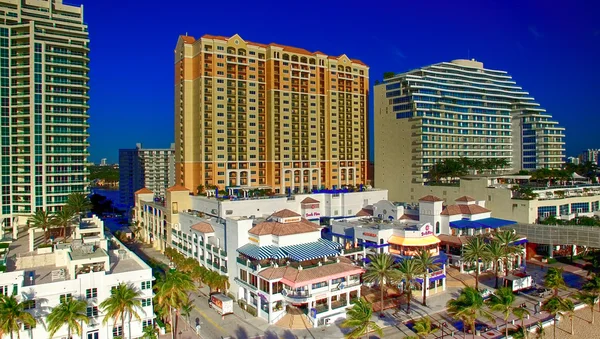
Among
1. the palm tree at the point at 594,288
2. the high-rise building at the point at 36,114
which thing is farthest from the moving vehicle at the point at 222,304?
the high-rise building at the point at 36,114

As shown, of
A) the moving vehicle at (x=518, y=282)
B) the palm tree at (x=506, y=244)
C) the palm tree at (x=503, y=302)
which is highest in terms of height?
the palm tree at (x=506, y=244)

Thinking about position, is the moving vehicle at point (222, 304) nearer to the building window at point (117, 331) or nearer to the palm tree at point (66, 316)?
the building window at point (117, 331)

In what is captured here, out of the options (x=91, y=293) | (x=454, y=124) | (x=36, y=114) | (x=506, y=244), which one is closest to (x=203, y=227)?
(x=91, y=293)

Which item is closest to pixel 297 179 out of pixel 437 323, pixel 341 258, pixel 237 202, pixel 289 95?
pixel 289 95

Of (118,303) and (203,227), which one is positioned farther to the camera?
(203,227)

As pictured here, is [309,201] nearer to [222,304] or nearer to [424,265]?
[424,265]

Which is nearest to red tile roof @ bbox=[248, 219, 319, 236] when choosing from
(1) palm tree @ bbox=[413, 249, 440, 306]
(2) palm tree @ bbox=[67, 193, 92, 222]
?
(1) palm tree @ bbox=[413, 249, 440, 306]
